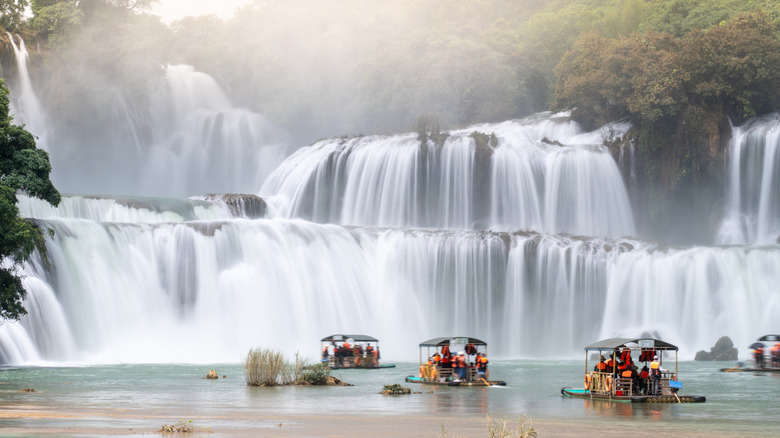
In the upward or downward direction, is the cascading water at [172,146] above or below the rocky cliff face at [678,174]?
above

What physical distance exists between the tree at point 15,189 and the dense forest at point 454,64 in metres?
45.0

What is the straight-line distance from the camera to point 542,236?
200 ft

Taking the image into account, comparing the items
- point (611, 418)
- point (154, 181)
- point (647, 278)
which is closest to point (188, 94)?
point (154, 181)

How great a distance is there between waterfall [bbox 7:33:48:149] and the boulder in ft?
179

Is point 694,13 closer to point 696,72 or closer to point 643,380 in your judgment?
point 696,72

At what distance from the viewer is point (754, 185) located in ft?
223

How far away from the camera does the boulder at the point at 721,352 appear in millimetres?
53531

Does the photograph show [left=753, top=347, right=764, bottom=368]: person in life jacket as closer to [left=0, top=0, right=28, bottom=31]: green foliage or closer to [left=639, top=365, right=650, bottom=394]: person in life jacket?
[left=639, top=365, right=650, bottom=394]: person in life jacket

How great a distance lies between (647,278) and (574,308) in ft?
14.9

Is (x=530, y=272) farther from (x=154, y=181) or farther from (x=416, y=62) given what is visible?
(x=154, y=181)

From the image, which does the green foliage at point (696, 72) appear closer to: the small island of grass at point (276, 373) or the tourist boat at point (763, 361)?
the tourist boat at point (763, 361)

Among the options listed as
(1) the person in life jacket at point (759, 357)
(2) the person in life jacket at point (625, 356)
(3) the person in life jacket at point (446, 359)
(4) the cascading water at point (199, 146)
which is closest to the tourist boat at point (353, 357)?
(3) the person in life jacket at point (446, 359)

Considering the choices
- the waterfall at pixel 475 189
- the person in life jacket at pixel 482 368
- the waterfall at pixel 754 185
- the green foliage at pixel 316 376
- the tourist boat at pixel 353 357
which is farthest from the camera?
the waterfall at pixel 475 189

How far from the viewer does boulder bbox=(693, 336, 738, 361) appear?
5353 centimetres
